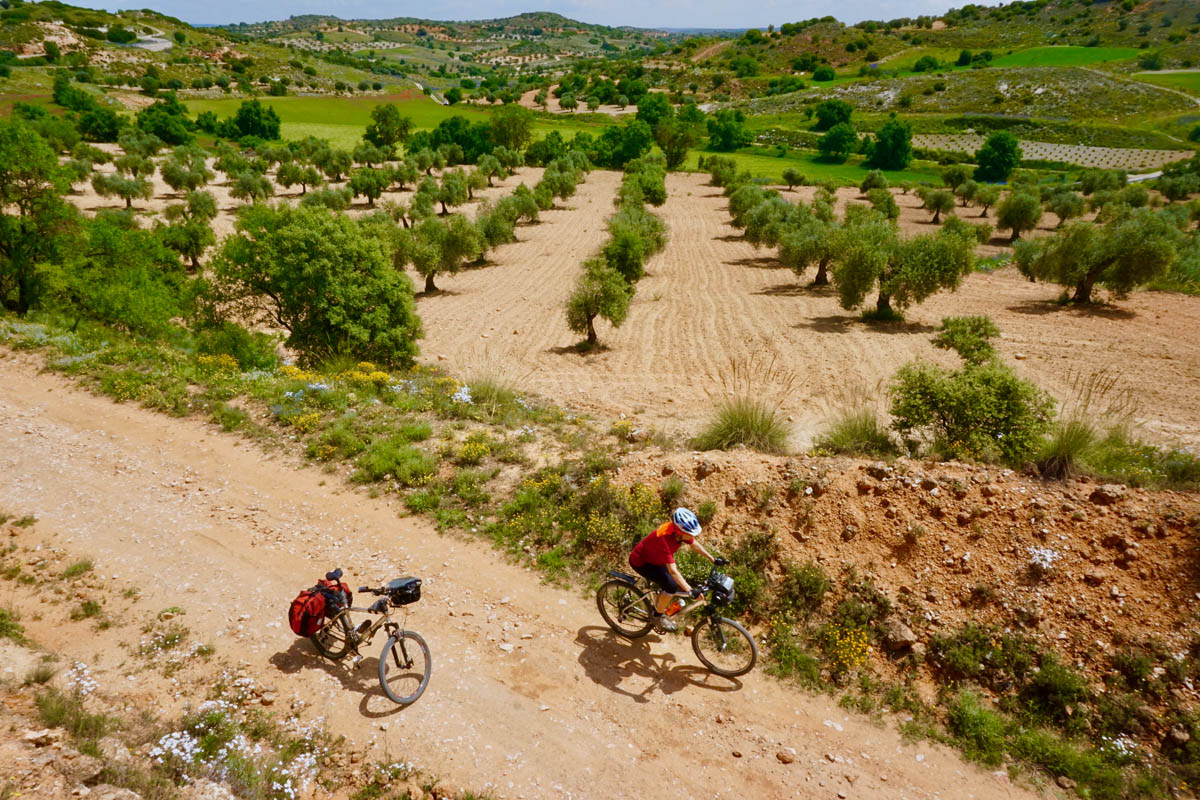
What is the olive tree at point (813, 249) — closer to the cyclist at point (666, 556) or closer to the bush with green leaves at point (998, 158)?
the cyclist at point (666, 556)

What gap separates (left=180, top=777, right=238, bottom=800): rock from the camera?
209 inches

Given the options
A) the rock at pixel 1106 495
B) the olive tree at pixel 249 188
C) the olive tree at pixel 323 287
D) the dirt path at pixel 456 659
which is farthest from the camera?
the olive tree at pixel 249 188

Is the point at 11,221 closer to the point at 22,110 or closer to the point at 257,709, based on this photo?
the point at 257,709

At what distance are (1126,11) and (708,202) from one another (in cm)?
22624

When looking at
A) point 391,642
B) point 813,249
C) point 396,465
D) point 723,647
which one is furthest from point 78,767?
point 813,249

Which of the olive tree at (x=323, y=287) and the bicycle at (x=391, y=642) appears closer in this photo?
the bicycle at (x=391, y=642)

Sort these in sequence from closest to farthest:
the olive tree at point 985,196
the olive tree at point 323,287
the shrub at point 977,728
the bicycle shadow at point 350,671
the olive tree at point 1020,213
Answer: the shrub at point 977,728
the bicycle shadow at point 350,671
the olive tree at point 323,287
the olive tree at point 1020,213
the olive tree at point 985,196

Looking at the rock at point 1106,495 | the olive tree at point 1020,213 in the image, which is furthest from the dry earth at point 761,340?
the olive tree at point 1020,213

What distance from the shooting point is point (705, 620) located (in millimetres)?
7660

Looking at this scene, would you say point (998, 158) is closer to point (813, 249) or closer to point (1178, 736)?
point (813, 249)

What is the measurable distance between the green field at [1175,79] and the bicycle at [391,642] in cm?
17313

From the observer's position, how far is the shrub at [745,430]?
1170 centimetres

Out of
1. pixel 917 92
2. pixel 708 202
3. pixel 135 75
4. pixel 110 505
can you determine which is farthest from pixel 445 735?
pixel 135 75

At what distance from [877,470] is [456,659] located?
727cm
